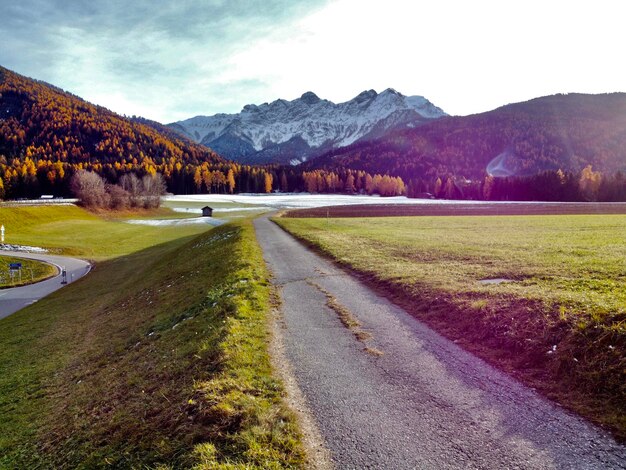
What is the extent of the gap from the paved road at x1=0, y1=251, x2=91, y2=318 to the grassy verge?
152 cm

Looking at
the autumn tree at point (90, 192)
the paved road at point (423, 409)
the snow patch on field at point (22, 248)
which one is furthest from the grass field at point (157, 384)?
the autumn tree at point (90, 192)

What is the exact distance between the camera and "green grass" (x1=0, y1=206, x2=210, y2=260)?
6806 cm

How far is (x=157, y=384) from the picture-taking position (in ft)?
34.6

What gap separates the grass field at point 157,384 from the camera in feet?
23.7

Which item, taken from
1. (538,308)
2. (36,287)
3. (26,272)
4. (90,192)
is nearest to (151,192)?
(90,192)

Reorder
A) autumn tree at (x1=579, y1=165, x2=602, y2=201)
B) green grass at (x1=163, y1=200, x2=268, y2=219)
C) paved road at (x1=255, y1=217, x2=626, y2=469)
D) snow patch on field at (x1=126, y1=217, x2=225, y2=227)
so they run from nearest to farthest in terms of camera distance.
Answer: paved road at (x1=255, y1=217, x2=626, y2=469)
snow patch on field at (x1=126, y1=217, x2=225, y2=227)
green grass at (x1=163, y1=200, x2=268, y2=219)
autumn tree at (x1=579, y1=165, x2=602, y2=201)

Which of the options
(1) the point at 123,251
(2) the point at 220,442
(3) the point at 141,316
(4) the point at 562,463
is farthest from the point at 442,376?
(1) the point at 123,251

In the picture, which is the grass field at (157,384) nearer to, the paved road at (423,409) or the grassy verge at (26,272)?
the paved road at (423,409)

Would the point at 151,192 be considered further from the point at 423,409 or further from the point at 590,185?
the point at 590,185

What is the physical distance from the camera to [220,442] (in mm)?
7023

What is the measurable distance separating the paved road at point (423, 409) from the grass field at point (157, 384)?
4.24ft

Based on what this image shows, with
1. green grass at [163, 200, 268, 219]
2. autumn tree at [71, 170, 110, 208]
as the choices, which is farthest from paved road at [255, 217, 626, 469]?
autumn tree at [71, 170, 110, 208]

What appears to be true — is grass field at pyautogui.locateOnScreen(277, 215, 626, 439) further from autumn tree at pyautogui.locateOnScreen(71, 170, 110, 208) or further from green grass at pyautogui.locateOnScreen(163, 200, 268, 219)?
autumn tree at pyautogui.locateOnScreen(71, 170, 110, 208)

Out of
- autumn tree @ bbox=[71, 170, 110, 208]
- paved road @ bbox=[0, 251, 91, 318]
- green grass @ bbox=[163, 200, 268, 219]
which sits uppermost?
autumn tree @ bbox=[71, 170, 110, 208]
